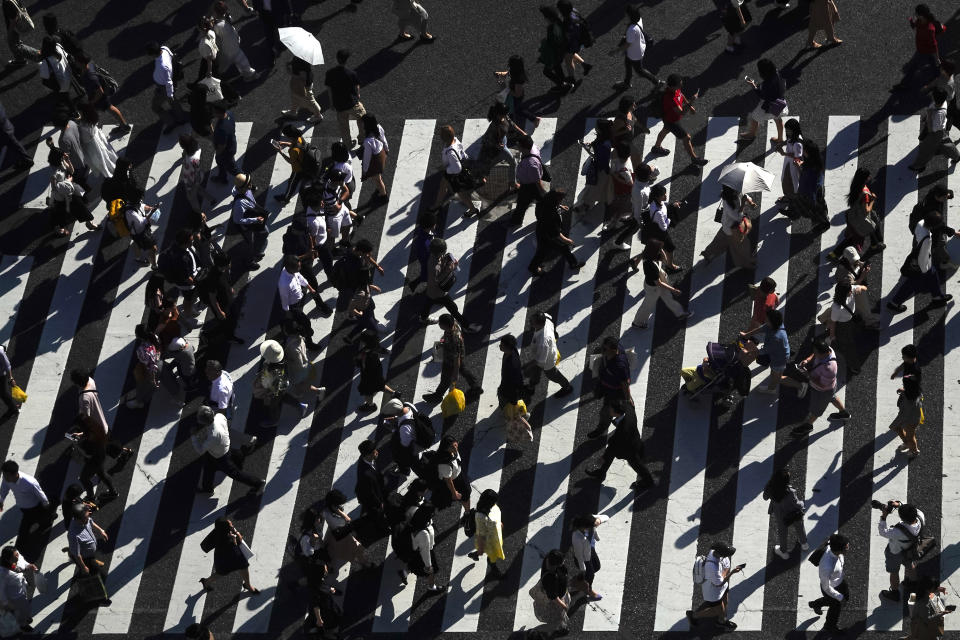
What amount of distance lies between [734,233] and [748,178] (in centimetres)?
85

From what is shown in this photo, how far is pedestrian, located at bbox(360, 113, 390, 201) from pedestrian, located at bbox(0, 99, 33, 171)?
5.81 metres

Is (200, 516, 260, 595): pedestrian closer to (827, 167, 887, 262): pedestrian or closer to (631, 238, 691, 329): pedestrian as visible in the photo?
(631, 238, 691, 329): pedestrian

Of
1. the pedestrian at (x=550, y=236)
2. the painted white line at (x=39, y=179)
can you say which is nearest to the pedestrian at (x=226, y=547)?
the pedestrian at (x=550, y=236)

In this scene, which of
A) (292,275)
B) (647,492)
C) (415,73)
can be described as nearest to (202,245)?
(292,275)

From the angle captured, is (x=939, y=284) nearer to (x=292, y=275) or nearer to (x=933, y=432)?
(x=933, y=432)

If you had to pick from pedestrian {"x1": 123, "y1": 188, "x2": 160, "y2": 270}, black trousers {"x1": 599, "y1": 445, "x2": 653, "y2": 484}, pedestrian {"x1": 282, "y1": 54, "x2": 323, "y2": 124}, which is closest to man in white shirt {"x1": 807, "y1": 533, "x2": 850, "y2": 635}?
black trousers {"x1": 599, "y1": 445, "x2": 653, "y2": 484}

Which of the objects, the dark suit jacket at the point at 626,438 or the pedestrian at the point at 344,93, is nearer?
the dark suit jacket at the point at 626,438

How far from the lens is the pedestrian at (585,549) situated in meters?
20.1

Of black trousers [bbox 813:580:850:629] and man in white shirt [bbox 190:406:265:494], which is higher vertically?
Answer: man in white shirt [bbox 190:406:265:494]

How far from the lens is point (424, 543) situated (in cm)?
2066

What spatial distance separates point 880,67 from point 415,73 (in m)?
7.71

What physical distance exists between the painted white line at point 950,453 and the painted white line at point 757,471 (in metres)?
2.02

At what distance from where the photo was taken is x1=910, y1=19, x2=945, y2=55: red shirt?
25844 mm

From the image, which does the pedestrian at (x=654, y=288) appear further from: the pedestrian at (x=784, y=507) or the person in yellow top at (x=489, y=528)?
the person in yellow top at (x=489, y=528)
